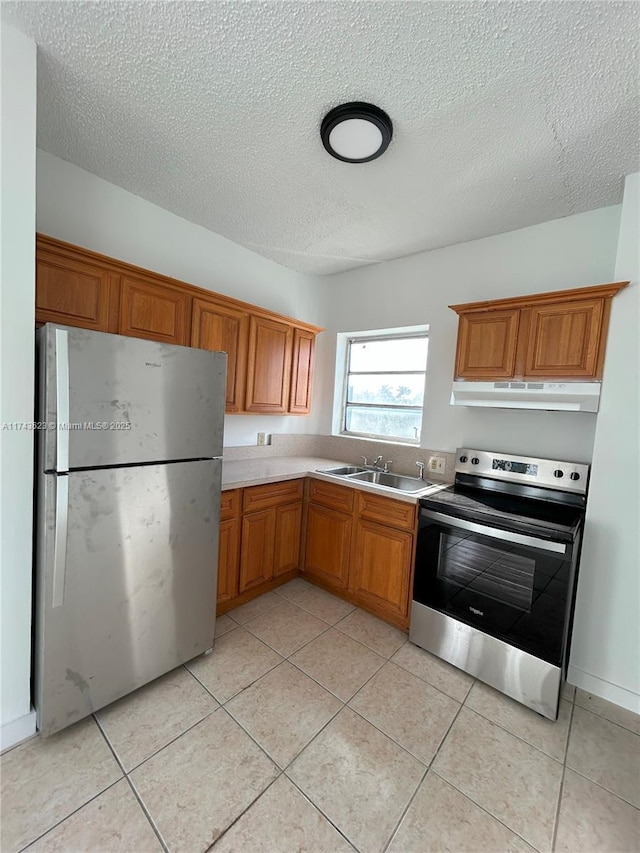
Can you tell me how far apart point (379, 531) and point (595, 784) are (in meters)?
1.41

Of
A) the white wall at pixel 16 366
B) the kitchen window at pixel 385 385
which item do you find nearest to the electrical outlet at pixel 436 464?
the kitchen window at pixel 385 385

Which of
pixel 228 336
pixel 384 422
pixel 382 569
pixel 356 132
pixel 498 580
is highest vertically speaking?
pixel 356 132

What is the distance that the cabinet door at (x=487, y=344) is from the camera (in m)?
2.12

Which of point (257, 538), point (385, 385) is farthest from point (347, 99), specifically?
point (257, 538)

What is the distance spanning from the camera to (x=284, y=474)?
2578 millimetres

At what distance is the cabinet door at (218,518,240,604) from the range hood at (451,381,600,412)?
171 centimetres

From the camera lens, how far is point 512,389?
2.09m

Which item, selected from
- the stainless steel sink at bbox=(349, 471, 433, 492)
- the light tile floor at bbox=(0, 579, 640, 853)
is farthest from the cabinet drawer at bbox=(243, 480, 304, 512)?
the light tile floor at bbox=(0, 579, 640, 853)

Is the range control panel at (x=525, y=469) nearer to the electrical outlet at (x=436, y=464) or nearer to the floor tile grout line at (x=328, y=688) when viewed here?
the electrical outlet at (x=436, y=464)

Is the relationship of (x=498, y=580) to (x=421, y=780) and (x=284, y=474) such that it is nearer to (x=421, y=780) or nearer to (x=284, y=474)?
(x=421, y=780)

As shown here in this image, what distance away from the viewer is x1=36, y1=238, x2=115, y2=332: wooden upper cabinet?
1700 millimetres

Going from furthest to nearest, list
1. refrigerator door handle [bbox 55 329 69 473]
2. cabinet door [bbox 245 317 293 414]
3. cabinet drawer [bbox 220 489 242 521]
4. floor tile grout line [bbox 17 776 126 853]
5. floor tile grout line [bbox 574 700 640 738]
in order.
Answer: cabinet door [bbox 245 317 293 414] < cabinet drawer [bbox 220 489 242 521] < floor tile grout line [bbox 574 700 640 738] < refrigerator door handle [bbox 55 329 69 473] < floor tile grout line [bbox 17 776 126 853]

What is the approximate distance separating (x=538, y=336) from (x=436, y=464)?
1142 millimetres

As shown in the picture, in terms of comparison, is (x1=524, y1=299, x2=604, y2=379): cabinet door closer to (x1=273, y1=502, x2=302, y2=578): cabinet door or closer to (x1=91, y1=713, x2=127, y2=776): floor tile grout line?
(x1=273, y1=502, x2=302, y2=578): cabinet door
